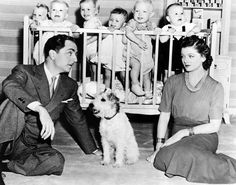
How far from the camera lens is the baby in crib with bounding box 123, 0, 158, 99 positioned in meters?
4.00

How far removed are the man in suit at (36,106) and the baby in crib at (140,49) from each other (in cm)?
86

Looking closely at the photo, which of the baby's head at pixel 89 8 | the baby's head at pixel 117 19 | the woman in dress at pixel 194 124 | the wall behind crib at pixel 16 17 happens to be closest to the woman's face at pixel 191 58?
the woman in dress at pixel 194 124

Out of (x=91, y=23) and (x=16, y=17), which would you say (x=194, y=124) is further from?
(x=16, y=17)

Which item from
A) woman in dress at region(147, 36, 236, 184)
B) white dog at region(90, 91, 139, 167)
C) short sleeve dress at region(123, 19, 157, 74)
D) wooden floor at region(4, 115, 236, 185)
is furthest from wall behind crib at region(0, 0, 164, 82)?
white dog at region(90, 91, 139, 167)

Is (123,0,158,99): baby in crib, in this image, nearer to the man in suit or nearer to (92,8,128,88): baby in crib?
(92,8,128,88): baby in crib

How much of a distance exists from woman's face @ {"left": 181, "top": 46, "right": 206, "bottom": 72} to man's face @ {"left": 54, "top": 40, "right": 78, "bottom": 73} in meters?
0.86

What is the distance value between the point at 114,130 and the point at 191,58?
31.6 inches

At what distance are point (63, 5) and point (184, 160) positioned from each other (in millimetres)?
2267

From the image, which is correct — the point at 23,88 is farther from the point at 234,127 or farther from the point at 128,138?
the point at 234,127

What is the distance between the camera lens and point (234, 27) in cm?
580

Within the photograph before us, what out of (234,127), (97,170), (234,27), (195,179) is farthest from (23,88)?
(234,27)

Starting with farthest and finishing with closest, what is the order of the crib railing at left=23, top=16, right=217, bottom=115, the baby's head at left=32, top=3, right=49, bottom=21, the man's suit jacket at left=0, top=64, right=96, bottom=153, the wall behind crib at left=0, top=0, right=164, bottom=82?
1. the wall behind crib at left=0, top=0, right=164, bottom=82
2. the baby's head at left=32, top=3, right=49, bottom=21
3. the crib railing at left=23, top=16, right=217, bottom=115
4. the man's suit jacket at left=0, top=64, right=96, bottom=153

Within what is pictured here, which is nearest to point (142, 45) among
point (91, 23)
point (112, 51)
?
point (112, 51)

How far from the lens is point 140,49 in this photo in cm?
410
